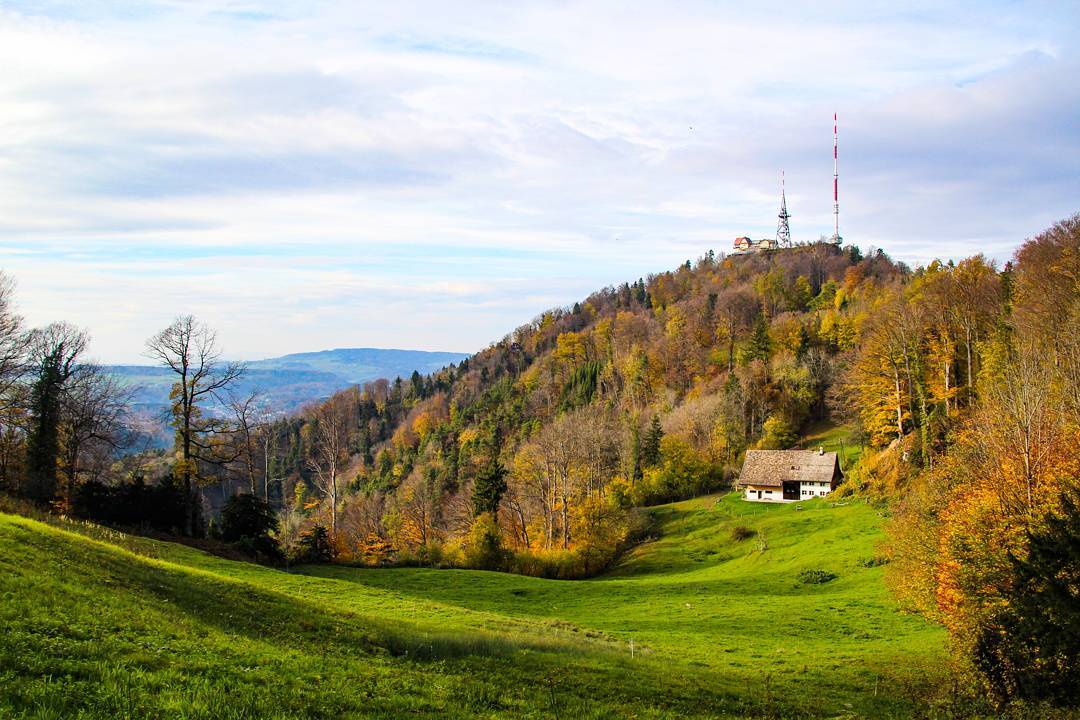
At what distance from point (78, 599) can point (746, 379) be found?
9486cm

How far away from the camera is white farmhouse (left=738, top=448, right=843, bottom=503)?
2872 inches

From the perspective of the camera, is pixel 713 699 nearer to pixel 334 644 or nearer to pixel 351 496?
pixel 334 644

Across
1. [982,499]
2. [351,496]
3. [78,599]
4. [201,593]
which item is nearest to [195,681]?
[78,599]

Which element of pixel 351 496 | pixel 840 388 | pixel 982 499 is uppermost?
pixel 840 388

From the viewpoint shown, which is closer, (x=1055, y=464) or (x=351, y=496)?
(x=1055, y=464)

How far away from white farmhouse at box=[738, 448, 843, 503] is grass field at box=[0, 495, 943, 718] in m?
34.7

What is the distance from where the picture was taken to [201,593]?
60.6ft

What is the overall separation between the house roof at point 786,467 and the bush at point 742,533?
49.0 feet

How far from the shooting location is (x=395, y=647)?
1734 cm

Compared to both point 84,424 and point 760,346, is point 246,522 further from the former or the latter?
point 760,346

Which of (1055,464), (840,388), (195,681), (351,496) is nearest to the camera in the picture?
(195,681)

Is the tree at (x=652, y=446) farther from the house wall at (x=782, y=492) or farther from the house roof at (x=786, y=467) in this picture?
the house wall at (x=782, y=492)

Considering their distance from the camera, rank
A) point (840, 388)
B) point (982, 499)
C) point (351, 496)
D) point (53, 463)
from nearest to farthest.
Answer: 1. point (982, 499)
2. point (53, 463)
3. point (840, 388)
4. point (351, 496)

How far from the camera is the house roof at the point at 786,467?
73.1m
